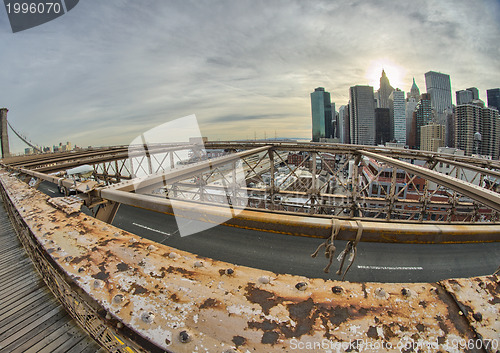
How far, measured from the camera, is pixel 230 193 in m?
11.9

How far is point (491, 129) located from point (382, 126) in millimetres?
46836

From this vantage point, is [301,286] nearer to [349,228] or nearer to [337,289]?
[337,289]

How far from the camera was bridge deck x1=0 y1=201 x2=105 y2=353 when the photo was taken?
63.3 inches

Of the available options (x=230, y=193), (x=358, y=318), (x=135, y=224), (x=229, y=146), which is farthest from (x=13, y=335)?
(x=229, y=146)

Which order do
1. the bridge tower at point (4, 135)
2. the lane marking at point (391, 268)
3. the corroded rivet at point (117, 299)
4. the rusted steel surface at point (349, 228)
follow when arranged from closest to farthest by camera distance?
1. the corroded rivet at point (117, 299)
2. the rusted steel surface at point (349, 228)
3. the lane marking at point (391, 268)
4. the bridge tower at point (4, 135)

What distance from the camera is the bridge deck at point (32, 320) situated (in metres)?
1.61

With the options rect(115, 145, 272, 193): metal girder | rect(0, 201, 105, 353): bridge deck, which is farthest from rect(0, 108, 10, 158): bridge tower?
rect(115, 145, 272, 193): metal girder

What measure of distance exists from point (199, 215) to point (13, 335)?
1.91m

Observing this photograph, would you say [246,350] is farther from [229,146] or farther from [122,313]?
[229,146]

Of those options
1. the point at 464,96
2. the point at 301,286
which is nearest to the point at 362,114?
the point at 464,96

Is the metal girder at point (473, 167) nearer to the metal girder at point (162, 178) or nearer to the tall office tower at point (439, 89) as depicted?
the metal girder at point (162, 178)

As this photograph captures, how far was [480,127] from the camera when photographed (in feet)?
185

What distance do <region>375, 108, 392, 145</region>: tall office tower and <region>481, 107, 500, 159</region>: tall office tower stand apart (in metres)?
37.7

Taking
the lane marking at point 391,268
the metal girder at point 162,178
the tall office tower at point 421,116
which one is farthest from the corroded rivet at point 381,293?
the tall office tower at point 421,116
